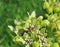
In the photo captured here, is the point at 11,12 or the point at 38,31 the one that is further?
the point at 11,12

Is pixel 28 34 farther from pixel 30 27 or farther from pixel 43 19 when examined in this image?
pixel 43 19

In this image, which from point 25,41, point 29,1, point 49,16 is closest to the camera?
point 25,41

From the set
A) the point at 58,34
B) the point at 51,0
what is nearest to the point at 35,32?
the point at 58,34

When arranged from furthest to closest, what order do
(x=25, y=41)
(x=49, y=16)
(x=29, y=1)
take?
(x=29, y=1), (x=49, y=16), (x=25, y=41)

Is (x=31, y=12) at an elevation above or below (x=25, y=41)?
above
